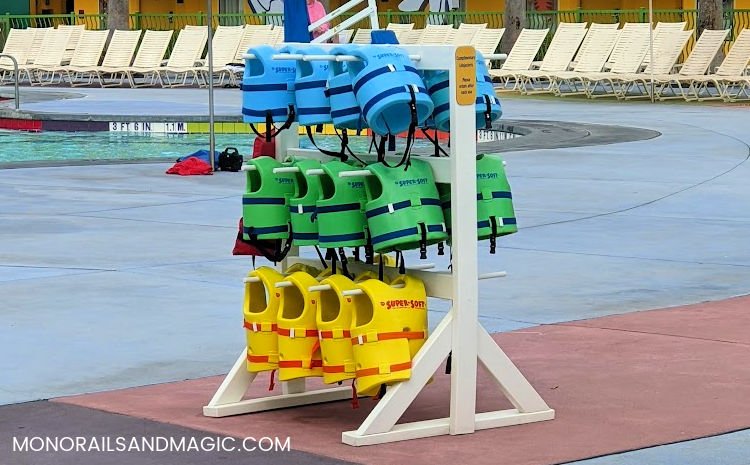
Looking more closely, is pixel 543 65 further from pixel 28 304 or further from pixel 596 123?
pixel 28 304

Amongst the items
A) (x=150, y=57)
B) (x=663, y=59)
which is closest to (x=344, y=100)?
(x=663, y=59)

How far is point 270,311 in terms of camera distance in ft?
17.8

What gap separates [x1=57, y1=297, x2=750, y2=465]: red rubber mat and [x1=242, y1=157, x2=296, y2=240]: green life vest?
0.66m

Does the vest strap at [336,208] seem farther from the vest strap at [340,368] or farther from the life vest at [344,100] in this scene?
the vest strap at [340,368]

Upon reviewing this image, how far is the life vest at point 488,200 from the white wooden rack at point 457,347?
0.15 m

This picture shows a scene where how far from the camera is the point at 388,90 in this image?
498 cm

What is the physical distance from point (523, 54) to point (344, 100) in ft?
76.5

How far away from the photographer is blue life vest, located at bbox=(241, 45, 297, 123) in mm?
5457

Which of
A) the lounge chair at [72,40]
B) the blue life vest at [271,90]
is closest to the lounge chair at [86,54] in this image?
the lounge chair at [72,40]

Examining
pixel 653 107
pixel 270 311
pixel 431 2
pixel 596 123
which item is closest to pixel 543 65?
pixel 653 107

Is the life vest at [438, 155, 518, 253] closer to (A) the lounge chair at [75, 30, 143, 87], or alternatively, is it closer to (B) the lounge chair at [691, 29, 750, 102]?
(B) the lounge chair at [691, 29, 750, 102]

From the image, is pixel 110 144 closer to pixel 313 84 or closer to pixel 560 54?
pixel 560 54

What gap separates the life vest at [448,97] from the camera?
5289 millimetres

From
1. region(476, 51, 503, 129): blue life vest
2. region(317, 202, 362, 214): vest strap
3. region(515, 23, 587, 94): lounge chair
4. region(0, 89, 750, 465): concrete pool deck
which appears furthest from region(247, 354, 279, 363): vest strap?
region(515, 23, 587, 94): lounge chair
